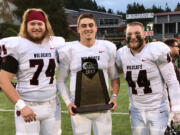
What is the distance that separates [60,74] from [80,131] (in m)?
0.69

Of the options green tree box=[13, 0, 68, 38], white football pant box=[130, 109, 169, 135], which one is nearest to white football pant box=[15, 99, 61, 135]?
white football pant box=[130, 109, 169, 135]

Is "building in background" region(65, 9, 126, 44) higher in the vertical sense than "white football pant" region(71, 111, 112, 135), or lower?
higher

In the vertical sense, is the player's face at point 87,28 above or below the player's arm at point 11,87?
above

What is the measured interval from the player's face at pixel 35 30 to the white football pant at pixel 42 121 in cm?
71

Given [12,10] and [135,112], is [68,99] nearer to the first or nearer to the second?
[135,112]

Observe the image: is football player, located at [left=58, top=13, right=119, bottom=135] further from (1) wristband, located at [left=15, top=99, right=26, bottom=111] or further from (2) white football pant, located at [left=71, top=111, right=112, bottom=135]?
(1) wristband, located at [left=15, top=99, right=26, bottom=111]

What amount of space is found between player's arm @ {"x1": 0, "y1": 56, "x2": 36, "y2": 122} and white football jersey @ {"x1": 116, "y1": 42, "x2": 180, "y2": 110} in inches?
47.7

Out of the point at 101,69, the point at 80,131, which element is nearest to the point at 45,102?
the point at 80,131

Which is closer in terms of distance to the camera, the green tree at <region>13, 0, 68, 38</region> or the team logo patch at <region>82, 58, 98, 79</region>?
the team logo patch at <region>82, 58, 98, 79</region>

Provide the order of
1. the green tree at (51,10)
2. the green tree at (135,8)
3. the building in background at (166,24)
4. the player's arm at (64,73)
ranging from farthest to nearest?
the green tree at (135,8), the building in background at (166,24), the green tree at (51,10), the player's arm at (64,73)

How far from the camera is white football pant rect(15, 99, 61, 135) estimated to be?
106 inches

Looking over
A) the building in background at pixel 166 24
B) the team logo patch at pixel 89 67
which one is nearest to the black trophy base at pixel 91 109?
the team logo patch at pixel 89 67

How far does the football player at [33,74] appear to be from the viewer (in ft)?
8.64

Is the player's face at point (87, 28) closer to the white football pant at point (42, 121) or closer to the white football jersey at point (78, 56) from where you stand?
the white football jersey at point (78, 56)
